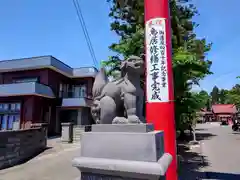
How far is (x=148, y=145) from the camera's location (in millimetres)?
2490

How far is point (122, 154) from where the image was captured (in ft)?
8.48

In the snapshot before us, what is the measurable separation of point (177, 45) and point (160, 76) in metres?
3.02

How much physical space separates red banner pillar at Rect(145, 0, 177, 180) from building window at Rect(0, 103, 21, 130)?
15059mm

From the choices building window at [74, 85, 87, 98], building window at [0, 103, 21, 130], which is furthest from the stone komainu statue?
building window at [74, 85, 87, 98]

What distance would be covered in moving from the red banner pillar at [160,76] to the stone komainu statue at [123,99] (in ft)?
4.91

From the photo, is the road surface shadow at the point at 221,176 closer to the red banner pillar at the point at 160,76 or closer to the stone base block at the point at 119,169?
the red banner pillar at the point at 160,76

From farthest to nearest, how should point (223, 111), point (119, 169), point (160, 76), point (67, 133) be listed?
point (223, 111)
point (67, 133)
point (160, 76)
point (119, 169)

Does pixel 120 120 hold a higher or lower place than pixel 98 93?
lower

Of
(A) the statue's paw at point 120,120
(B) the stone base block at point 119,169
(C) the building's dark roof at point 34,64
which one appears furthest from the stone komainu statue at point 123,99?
(C) the building's dark roof at point 34,64

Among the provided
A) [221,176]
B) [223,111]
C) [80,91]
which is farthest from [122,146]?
[223,111]

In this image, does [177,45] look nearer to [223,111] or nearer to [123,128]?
[123,128]

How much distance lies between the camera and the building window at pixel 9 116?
16.8 m

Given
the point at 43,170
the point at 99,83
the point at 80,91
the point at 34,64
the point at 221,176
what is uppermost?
the point at 34,64

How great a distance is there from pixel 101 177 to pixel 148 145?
76 cm
